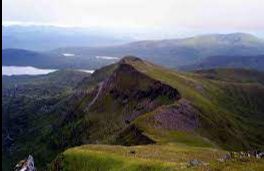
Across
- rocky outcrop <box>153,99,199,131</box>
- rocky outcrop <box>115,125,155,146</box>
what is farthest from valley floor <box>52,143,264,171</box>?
rocky outcrop <box>153,99,199,131</box>

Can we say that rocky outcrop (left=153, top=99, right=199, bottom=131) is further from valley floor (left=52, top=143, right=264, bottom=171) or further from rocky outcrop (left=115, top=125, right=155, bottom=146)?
valley floor (left=52, top=143, right=264, bottom=171)

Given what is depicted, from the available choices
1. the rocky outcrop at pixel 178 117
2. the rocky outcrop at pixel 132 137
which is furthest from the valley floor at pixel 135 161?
the rocky outcrop at pixel 178 117

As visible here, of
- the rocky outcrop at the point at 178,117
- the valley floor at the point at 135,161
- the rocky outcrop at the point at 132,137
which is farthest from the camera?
the rocky outcrop at the point at 178,117

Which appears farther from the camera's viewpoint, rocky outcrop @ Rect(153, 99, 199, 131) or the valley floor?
rocky outcrop @ Rect(153, 99, 199, 131)

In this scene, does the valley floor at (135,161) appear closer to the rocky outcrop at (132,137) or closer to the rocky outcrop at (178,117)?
the rocky outcrop at (132,137)

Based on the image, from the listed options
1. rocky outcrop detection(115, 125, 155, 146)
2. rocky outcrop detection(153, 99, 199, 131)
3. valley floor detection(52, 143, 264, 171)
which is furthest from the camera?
rocky outcrop detection(153, 99, 199, 131)

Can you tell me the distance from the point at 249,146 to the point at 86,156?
128334 mm

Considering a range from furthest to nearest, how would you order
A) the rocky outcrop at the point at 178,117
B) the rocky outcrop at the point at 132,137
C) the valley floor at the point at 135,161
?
the rocky outcrop at the point at 178,117 → the rocky outcrop at the point at 132,137 → the valley floor at the point at 135,161

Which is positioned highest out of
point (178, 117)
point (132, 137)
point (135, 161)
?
point (135, 161)

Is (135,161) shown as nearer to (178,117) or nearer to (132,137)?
(132,137)

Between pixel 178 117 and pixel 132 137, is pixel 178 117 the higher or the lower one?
the higher one

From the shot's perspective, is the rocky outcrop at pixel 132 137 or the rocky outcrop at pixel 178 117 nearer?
the rocky outcrop at pixel 132 137

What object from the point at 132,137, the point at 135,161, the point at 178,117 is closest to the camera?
the point at 135,161

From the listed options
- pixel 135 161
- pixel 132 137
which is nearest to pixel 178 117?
pixel 132 137
